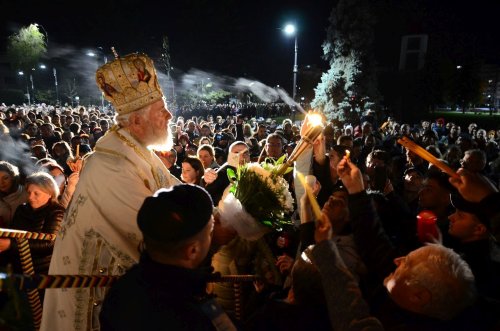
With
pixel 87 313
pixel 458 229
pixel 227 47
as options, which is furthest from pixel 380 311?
pixel 227 47

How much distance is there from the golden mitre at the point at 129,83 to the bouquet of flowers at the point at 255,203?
0.95 m

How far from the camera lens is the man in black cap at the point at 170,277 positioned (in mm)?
1702

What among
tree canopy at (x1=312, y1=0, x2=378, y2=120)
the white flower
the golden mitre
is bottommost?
the white flower

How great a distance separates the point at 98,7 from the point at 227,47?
1797 cm

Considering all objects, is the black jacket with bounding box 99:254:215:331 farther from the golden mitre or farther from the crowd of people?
the golden mitre

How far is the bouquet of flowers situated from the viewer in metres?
3.05

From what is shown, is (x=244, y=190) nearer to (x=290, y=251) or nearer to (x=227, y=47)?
(x=290, y=251)

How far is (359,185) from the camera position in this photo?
3.03 metres

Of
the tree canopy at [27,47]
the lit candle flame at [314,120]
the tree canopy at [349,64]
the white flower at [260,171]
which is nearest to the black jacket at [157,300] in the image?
the white flower at [260,171]

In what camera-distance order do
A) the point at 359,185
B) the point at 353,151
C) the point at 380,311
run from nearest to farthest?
the point at 380,311 → the point at 359,185 → the point at 353,151

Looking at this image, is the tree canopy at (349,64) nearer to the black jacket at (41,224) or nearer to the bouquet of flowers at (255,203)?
the black jacket at (41,224)

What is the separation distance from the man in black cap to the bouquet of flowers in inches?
43.2

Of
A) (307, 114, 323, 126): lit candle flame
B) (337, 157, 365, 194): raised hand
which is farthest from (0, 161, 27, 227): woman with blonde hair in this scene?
(337, 157, 365, 194): raised hand

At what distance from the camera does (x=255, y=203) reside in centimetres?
310
